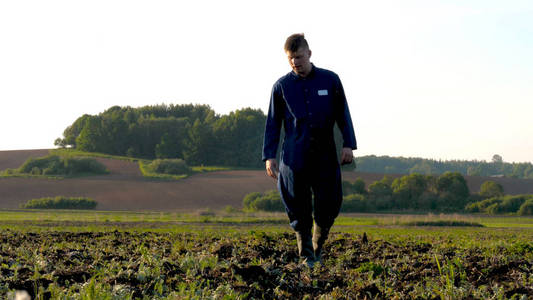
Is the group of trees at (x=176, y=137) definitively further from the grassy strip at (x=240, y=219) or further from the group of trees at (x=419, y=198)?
the grassy strip at (x=240, y=219)

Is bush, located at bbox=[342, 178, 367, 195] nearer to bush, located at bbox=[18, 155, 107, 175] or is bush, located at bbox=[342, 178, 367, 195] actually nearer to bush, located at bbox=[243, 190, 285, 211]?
bush, located at bbox=[243, 190, 285, 211]

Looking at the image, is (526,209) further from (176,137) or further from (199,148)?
(176,137)

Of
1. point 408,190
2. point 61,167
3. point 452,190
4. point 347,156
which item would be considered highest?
point 61,167

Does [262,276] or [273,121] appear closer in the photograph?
[262,276]

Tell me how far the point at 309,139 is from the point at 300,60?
786 millimetres

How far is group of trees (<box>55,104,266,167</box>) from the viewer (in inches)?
3150

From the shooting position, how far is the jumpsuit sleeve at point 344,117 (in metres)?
6.67

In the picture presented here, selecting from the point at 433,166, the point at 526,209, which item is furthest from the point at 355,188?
the point at 433,166

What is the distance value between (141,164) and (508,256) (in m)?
68.4

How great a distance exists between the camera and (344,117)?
22.0 feet

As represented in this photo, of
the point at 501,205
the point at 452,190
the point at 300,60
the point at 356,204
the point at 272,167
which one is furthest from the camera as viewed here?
the point at 452,190

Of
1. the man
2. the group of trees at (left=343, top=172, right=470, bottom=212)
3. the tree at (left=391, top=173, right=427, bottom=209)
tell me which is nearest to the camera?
the man

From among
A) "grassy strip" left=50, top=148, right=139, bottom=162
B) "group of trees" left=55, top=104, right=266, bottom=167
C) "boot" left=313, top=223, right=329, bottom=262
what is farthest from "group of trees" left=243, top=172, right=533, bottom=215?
"boot" left=313, top=223, right=329, bottom=262

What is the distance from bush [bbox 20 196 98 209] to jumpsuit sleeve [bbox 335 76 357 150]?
1716 inches
